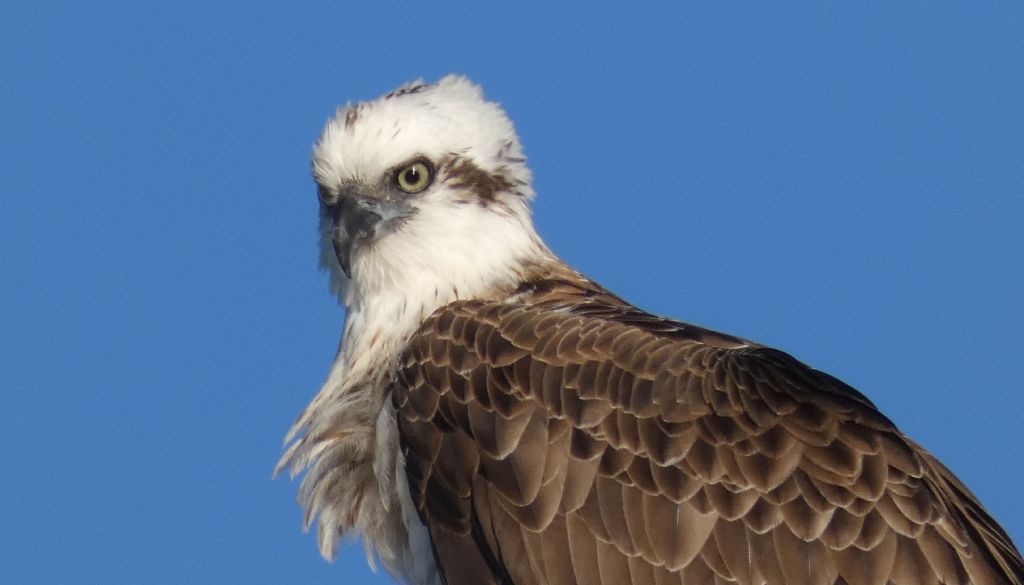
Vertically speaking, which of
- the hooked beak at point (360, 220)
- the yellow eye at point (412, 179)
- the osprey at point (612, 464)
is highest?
the yellow eye at point (412, 179)

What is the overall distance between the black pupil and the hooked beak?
0.14 metres

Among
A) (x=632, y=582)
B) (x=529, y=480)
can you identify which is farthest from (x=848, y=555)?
(x=529, y=480)

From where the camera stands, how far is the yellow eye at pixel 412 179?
1028 cm

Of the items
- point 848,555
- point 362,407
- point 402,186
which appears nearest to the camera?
point 848,555

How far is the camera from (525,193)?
1080cm

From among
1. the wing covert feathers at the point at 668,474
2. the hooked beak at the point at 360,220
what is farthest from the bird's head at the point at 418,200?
the wing covert feathers at the point at 668,474

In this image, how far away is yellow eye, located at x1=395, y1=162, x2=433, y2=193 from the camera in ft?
33.7

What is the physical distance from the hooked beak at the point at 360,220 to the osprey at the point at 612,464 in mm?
476

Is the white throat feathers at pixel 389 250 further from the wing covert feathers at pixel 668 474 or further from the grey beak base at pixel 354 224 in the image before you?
the wing covert feathers at pixel 668 474

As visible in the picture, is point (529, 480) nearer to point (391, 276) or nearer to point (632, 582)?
point (632, 582)

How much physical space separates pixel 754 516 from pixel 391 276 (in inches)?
106

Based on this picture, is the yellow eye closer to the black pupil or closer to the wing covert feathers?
the black pupil

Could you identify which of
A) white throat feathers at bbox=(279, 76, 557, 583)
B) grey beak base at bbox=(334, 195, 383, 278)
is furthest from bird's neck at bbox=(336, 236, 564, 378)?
grey beak base at bbox=(334, 195, 383, 278)

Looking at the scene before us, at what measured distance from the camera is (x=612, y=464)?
8.60 meters
